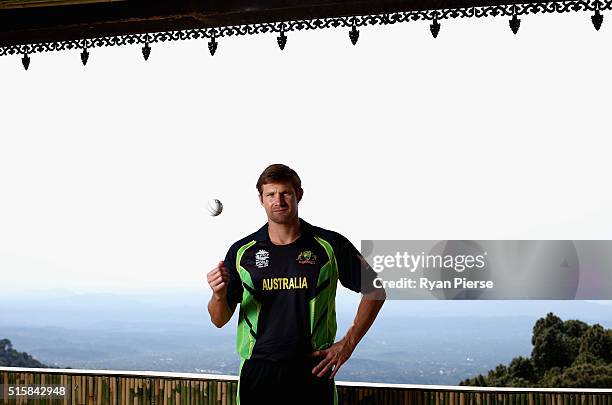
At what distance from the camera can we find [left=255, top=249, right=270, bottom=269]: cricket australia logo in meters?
2.66

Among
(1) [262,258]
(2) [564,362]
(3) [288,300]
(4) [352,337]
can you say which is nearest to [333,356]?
(4) [352,337]

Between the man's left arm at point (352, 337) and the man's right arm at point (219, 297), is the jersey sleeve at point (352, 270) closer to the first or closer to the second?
the man's left arm at point (352, 337)

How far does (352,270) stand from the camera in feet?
8.95

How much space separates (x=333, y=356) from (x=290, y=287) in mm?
282

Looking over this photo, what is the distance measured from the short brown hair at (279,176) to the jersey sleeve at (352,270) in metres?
0.26

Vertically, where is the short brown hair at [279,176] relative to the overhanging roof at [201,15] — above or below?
below

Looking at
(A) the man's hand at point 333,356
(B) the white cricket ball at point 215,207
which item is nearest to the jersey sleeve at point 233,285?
(A) the man's hand at point 333,356

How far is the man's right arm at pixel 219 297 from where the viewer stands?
2.52m

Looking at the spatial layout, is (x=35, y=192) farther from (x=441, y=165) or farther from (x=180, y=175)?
(x=441, y=165)

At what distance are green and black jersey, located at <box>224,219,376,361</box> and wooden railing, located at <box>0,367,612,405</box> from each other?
88 centimetres

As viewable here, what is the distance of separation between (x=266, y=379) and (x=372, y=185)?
12.4 ft

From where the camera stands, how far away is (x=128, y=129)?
571 cm

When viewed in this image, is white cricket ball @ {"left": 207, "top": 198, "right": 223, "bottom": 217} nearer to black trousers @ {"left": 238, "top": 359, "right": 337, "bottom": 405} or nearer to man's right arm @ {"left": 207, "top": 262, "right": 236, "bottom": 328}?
man's right arm @ {"left": 207, "top": 262, "right": 236, "bottom": 328}

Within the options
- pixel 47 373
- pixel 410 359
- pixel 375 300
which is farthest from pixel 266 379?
pixel 410 359
